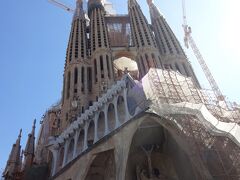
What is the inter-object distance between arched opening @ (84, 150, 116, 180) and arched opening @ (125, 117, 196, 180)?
4.47 ft

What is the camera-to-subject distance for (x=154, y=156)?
66.2 ft

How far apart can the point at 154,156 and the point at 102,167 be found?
12.1 feet

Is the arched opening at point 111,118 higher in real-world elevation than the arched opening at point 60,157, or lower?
higher

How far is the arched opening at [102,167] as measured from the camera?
1983 centimetres

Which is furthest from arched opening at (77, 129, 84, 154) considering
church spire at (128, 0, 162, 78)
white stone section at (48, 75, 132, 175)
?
church spire at (128, 0, 162, 78)

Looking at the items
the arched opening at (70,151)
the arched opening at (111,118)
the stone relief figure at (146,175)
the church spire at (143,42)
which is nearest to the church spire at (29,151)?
the arched opening at (70,151)

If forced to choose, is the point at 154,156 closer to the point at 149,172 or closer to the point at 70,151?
the point at 149,172

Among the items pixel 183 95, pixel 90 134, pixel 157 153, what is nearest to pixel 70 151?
pixel 90 134

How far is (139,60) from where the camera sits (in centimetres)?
3338

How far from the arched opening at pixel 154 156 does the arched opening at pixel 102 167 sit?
1.36m

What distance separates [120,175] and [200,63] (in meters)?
24.3

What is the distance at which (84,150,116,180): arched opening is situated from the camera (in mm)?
19828

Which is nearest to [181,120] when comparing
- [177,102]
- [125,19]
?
[177,102]

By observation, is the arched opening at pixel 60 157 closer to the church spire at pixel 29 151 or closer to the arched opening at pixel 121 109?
the arched opening at pixel 121 109
